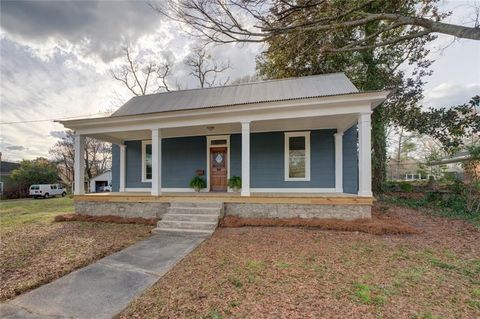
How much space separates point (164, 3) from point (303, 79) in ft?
19.0

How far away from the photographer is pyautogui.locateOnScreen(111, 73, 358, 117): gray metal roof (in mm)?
8528

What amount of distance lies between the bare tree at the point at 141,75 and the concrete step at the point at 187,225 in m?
17.1

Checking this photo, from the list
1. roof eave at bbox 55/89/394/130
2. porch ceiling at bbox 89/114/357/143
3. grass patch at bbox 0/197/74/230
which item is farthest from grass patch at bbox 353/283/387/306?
grass patch at bbox 0/197/74/230

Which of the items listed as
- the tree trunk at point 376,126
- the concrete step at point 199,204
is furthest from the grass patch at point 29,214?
the tree trunk at point 376,126

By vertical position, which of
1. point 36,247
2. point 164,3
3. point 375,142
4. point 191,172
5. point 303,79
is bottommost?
point 36,247

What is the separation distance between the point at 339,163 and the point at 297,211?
3.05 m

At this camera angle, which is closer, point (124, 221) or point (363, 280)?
point (363, 280)

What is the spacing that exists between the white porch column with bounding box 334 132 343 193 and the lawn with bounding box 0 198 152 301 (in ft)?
22.0

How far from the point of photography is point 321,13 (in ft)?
26.5

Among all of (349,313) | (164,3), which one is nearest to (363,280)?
(349,313)

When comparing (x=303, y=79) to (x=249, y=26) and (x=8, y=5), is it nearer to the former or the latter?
(x=249, y=26)

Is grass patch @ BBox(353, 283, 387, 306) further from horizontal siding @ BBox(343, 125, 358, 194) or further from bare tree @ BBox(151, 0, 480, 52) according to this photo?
bare tree @ BBox(151, 0, 480, 52)

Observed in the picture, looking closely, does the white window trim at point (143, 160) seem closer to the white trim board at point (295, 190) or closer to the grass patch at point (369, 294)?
the white trim board at point (295, 190)

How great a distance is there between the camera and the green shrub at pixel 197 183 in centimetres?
964
